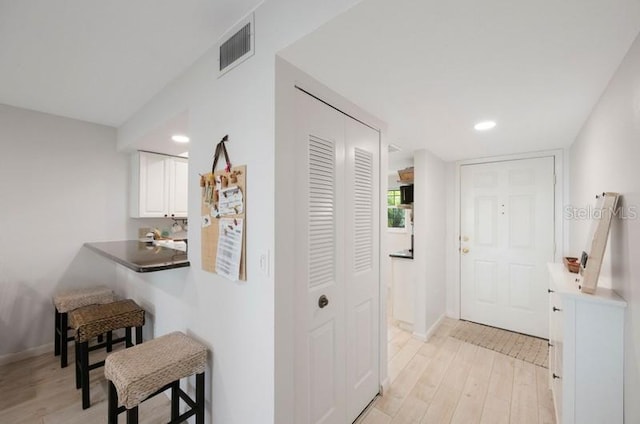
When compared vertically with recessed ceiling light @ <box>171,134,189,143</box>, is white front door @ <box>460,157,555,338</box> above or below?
below

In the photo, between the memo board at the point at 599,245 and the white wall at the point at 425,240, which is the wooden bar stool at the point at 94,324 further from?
the memo board at the point at 599,245

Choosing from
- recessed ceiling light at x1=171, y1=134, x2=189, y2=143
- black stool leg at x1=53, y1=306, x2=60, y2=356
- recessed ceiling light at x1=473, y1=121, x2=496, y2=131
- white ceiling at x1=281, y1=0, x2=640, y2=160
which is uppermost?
white ceiling at x1=281, y1=0, x2=640, y2=160

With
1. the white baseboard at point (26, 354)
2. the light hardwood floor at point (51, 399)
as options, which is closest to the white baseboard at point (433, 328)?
the light hardwood floor at point (51, 399)

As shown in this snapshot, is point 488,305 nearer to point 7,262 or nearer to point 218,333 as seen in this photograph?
point 218,333

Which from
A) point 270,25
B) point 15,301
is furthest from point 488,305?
point 15,301

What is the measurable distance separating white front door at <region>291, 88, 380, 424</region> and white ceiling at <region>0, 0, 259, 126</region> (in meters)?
0.73

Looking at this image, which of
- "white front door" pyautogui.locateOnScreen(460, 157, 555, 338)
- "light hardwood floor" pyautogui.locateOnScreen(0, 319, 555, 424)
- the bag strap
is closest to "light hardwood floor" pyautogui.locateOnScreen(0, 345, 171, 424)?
"light hardwood floor" pyautogui.locateOnScreen(0, 319, 555, 424)

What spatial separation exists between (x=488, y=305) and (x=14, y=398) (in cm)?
469

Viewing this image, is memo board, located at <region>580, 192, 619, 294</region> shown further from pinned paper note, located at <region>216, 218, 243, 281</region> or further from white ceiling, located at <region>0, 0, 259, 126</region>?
white ceiling, located at <region>0, 0, 259, 126</region>

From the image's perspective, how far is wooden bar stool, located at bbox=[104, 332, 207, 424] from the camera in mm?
1314

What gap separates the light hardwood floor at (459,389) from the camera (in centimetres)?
185

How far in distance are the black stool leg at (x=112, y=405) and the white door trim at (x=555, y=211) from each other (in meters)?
3.64

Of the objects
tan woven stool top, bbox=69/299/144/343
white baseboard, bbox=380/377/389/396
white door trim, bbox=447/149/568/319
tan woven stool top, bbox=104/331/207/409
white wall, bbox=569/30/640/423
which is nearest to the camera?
white wall, bbox=569/30/640/423

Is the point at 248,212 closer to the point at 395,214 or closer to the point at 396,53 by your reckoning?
the point at 396,53
